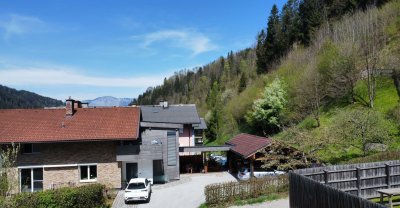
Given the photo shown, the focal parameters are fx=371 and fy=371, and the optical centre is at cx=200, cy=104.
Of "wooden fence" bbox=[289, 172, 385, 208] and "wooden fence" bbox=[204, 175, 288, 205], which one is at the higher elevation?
"wooden fence" bbox=[289, 172, 385, 208]

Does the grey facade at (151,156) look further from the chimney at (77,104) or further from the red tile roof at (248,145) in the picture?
the chimney at (77,104)

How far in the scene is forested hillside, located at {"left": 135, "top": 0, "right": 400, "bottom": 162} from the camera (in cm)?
2855

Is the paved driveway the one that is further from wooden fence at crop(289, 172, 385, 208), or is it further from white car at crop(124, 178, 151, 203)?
wooden fence at crop(289, 172, 385, 208)

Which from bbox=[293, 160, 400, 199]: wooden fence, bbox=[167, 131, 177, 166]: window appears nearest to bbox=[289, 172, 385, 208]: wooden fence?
bbox=[293, 160, 400, 199]: wooden fence

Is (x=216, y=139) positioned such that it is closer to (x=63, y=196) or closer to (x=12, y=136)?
(x=12, y=136)

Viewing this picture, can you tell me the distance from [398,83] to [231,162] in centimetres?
1853

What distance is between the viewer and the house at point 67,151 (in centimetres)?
3095

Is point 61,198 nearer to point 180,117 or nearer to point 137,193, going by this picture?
point 137,193

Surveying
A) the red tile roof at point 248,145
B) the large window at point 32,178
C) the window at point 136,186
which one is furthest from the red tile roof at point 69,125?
the red tile roof at point 248,145

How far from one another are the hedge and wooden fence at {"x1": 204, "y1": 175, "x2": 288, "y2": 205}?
24.2 ft

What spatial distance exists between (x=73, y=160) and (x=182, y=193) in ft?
32.7

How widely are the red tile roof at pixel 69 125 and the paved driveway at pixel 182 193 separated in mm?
5280

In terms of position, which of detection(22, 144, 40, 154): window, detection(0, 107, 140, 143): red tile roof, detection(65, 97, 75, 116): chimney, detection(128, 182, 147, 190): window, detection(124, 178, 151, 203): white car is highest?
detection(65, 97, 75, 116): chimney

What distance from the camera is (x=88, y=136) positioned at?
102 ft
